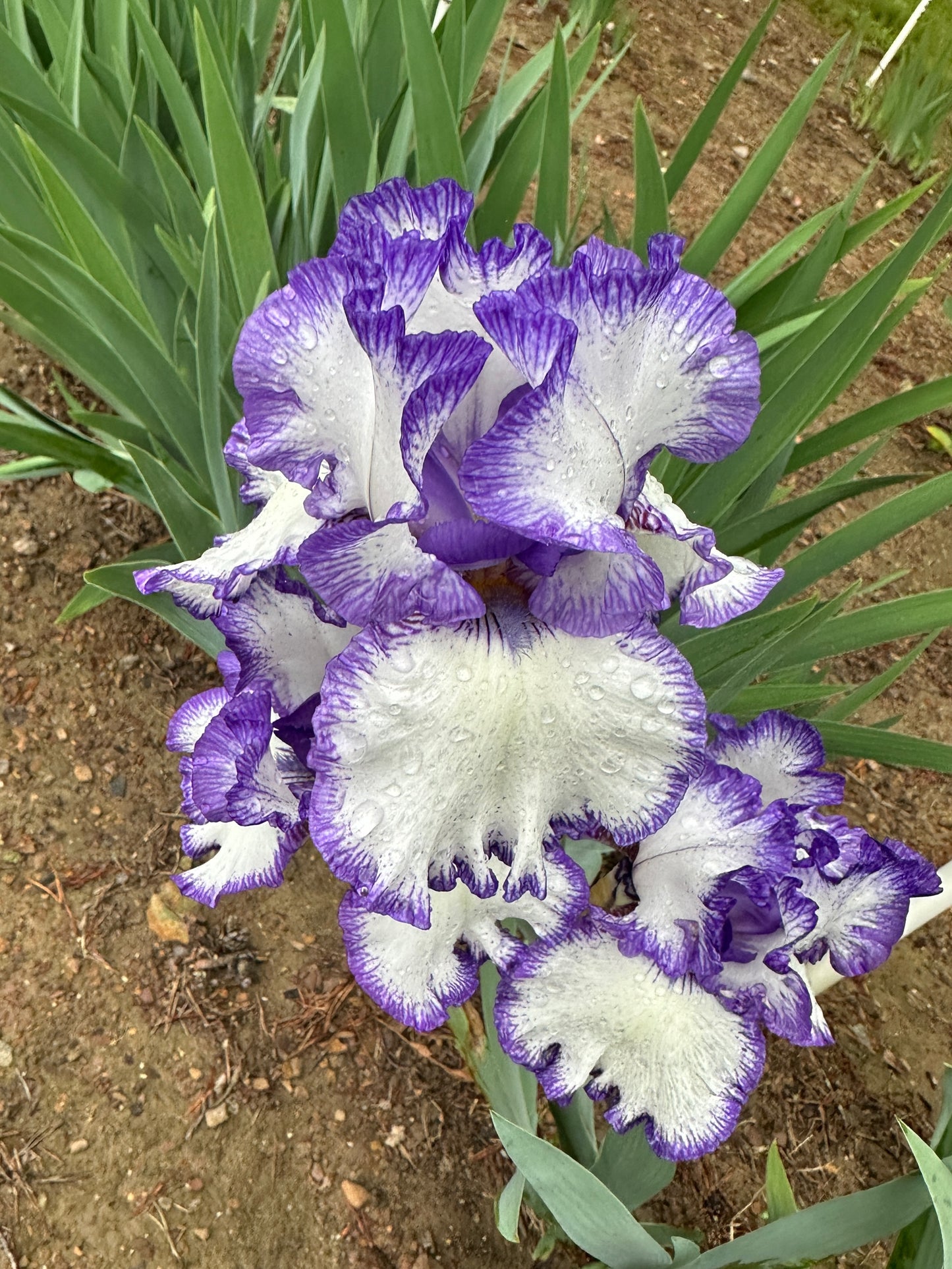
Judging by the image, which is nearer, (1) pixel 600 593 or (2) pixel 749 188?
(1) pixel 600 593

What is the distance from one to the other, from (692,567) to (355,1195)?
3.06 feet

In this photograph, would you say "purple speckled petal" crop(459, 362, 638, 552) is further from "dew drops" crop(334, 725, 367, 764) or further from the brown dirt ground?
the brown dirt ground

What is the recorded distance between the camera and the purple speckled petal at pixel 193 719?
33.8 inches

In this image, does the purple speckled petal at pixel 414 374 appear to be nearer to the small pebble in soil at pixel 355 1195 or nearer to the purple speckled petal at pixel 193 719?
the purple speckled petal at pixel 193 719

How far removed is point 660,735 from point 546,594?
11cm

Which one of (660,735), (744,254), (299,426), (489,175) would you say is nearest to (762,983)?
(660,735)

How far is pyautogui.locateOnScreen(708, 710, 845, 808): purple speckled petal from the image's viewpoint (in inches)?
30.6

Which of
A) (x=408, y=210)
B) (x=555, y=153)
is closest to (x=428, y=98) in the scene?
(x=555, y=153)

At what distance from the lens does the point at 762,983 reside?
76 cm

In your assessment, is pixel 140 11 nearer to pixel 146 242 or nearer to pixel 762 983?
pixel 146 242

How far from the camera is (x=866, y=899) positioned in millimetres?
757

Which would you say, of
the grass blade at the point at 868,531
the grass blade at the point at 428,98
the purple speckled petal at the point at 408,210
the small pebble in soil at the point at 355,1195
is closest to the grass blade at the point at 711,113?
the grass blade at the point at 428,98

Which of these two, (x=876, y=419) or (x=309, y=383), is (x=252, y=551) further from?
(x=876, y=419)

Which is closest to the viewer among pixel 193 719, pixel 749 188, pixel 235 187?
pixel 193 719
